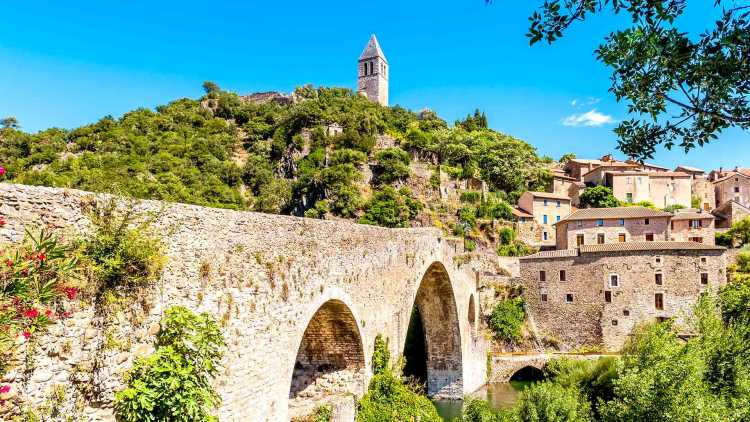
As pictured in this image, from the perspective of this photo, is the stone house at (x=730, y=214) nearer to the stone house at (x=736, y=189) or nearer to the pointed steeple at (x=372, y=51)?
the stone house at (x=736, y=189)

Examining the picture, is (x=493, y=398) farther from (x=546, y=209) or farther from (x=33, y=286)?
(x=33, y=286)

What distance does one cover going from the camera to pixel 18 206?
5.47 metres

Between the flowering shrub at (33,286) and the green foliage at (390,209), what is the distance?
1578 inches

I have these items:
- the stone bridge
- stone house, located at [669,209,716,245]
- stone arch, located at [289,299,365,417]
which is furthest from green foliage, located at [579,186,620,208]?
stone arch, located at [289,299,365,417]

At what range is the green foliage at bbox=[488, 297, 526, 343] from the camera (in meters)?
36.5

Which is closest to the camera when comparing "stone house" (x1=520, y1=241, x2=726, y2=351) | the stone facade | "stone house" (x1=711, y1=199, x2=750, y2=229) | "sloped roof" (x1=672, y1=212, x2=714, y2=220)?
"stone house" (x1=520, y1=241, x2=726, y2=351)

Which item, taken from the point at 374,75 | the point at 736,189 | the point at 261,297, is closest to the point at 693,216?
the point at 736,189

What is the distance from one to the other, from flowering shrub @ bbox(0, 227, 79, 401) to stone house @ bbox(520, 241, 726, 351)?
119 ft

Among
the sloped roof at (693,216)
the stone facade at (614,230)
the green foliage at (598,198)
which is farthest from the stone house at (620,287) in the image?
the green foliage at (598,198)

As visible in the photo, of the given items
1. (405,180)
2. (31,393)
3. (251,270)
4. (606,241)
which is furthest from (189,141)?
(31,393)

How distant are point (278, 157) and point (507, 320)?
121 feet

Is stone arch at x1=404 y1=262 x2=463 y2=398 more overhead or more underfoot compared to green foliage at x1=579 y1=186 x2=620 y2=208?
more underfoot

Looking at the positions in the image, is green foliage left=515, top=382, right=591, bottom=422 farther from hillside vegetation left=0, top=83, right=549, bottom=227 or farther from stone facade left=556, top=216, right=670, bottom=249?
hillside vegetation left=0, top=83, right=549, bottom=227

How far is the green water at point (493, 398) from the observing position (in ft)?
90.8
